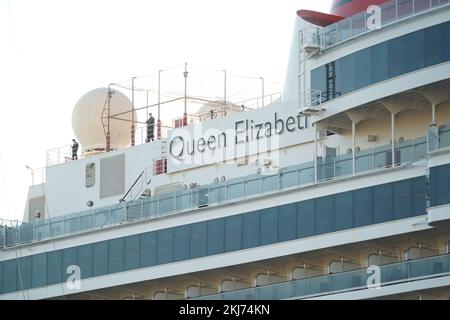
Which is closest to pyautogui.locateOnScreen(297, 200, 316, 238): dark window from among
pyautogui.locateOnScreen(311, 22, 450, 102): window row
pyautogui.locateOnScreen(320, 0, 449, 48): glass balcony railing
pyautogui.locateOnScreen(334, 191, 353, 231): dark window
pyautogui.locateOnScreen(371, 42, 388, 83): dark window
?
pyautogui.locateOnScreen(334, 191, 353, 231): dark window

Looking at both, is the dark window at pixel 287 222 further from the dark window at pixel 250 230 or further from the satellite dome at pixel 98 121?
the satellite dome at pixel 98 121

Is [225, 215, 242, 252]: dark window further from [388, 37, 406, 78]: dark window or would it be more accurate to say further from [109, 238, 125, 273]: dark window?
[388, 37, 406, 78]: dark window

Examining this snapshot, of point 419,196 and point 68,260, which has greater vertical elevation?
point 68,260

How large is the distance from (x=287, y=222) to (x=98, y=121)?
18.8m

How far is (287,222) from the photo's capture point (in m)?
65.3

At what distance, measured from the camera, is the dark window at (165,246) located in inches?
2749

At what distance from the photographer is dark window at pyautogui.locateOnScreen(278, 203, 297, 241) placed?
2559 inches

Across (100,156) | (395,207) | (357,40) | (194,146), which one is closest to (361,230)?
(395,207)

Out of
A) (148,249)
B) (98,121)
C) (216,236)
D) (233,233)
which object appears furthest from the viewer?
(98,121)

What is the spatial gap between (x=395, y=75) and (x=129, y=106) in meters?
22.7

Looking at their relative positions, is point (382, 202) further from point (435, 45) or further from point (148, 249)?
point (148, 249)

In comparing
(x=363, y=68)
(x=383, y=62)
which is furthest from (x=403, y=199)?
(x=363, y=68)

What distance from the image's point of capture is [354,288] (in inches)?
2425
